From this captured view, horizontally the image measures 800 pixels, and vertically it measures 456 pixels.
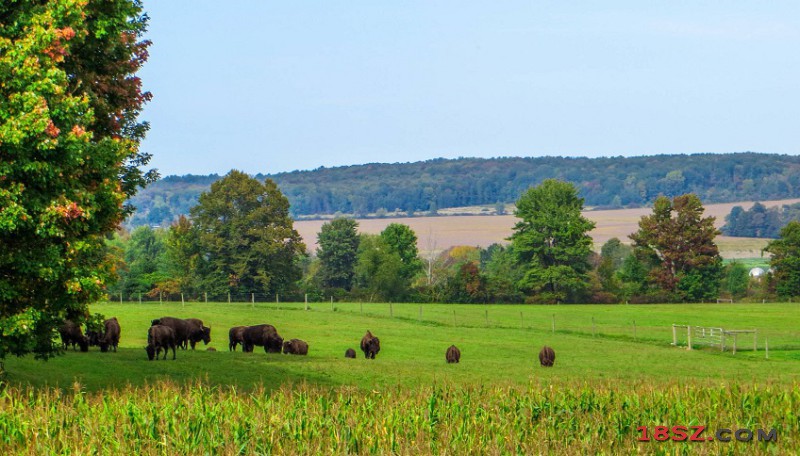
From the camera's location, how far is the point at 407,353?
2183 inches

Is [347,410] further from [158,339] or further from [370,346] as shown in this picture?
[370,346]

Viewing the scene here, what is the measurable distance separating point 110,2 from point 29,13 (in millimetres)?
4198

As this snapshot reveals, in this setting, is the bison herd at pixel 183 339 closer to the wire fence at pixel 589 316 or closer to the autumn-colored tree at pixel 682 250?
the wire fence at pixel 589 316

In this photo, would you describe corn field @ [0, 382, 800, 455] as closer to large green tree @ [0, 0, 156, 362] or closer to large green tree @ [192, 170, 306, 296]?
large green tree @ [0, 0, 156, 362]

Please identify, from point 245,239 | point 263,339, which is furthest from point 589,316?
point 263,339

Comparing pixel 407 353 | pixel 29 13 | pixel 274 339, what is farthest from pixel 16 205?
pixel 407 353

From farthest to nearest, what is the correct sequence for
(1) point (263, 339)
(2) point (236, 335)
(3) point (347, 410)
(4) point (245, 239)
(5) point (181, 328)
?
(4) point (245, 239)
(2) point (236, 335)
(1) point (263, 339)
(5) point (181, 328)
(3) point (347, 410)

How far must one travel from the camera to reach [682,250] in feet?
406

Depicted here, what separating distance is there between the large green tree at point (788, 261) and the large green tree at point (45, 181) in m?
109

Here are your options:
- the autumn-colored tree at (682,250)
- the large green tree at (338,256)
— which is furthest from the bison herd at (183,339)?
the large green tree at (338,256)

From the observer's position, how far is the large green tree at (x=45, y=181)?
77.5 ft

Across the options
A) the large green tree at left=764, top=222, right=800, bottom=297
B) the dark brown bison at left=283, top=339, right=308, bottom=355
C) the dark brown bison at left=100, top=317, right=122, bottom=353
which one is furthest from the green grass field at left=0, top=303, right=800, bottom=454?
the large green tree at left=764, top=222, right=800, bottom=297

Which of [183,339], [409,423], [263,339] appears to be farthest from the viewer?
[263,339]

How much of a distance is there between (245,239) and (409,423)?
93.8 m
